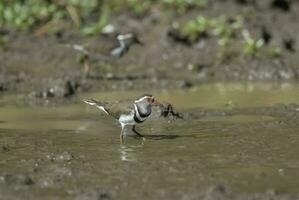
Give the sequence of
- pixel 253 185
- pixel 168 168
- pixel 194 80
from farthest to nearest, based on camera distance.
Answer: pixel 194 80 < pixel 168 168 < pixel 253 185

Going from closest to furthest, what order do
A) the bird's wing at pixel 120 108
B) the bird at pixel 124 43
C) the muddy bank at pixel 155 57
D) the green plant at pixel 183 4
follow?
1. the bird's wing at pixel 120 108
2. the muddy bank at pixel 155 57
3. the bird at pixel 124 43
4. the green plant at pixel 183 4

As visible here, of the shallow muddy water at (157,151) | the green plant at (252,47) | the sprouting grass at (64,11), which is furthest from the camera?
the sprouting grass at (64,11)

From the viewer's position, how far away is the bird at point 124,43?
1560cm

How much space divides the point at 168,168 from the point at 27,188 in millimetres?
1383

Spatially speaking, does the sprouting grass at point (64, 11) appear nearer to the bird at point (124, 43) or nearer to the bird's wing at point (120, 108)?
the bird at point (124, 43)

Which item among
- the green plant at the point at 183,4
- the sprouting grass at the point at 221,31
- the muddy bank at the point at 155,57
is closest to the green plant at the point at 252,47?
the sprouting grass at the point at 221,31

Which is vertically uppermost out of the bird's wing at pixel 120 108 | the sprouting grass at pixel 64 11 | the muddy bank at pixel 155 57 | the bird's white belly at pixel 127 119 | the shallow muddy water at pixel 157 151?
the sprouting grass at pixel 64 11

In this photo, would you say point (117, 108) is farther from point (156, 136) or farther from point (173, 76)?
point (173, 76)

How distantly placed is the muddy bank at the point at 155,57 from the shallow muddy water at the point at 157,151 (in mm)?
1799

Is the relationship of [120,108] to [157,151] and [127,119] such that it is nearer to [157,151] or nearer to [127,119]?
[127,119]

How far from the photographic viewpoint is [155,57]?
16625 millimetres

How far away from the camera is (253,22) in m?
17.4

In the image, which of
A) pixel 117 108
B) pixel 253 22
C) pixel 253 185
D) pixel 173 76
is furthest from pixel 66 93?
pixel 253 185

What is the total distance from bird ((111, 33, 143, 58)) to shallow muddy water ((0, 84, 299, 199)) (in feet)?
8.70
